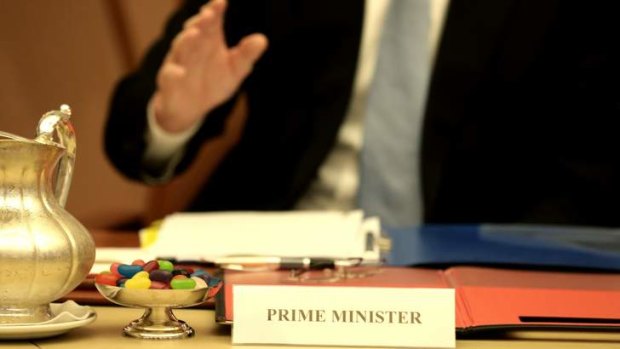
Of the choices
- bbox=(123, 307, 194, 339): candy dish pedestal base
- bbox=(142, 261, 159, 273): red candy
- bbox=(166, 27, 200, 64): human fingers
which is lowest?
bbox=(123, 307, 194, 339): candy dish pedestal base

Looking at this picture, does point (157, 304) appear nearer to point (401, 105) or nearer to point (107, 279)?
point (107, 279)

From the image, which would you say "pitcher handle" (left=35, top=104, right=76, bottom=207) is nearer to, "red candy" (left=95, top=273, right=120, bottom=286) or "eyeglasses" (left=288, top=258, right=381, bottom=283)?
"red candy" (left=95, top=273, right=120, bottom=286)

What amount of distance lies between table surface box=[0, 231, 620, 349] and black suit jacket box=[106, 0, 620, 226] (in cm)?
75

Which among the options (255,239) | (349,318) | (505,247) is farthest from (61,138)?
(505,247)

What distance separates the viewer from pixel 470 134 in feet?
4.21

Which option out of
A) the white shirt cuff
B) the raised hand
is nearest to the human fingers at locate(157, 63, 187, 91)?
the raised hand

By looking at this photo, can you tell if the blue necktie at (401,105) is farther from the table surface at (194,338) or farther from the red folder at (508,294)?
the table surface at (194,338)

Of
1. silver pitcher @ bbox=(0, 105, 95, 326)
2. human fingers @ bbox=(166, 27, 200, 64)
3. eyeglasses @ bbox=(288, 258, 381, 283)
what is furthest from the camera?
human fingers @ bbox=(166, 27, 200, 64)

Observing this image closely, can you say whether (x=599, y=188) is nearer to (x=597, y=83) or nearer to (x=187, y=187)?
(x=597, y=83)

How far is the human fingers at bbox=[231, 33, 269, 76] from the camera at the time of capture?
1.04m

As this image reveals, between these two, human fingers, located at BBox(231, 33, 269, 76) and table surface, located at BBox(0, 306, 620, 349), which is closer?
table surface, located at BBox(0, 306, 620, 349)

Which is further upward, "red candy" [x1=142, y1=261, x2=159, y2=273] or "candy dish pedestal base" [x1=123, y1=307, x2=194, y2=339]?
"red candy" [x1=142, y1=261, x2=159, y2=273]

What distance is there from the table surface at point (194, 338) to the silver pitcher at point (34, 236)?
2cm

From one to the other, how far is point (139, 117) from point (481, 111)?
1.60 feet
